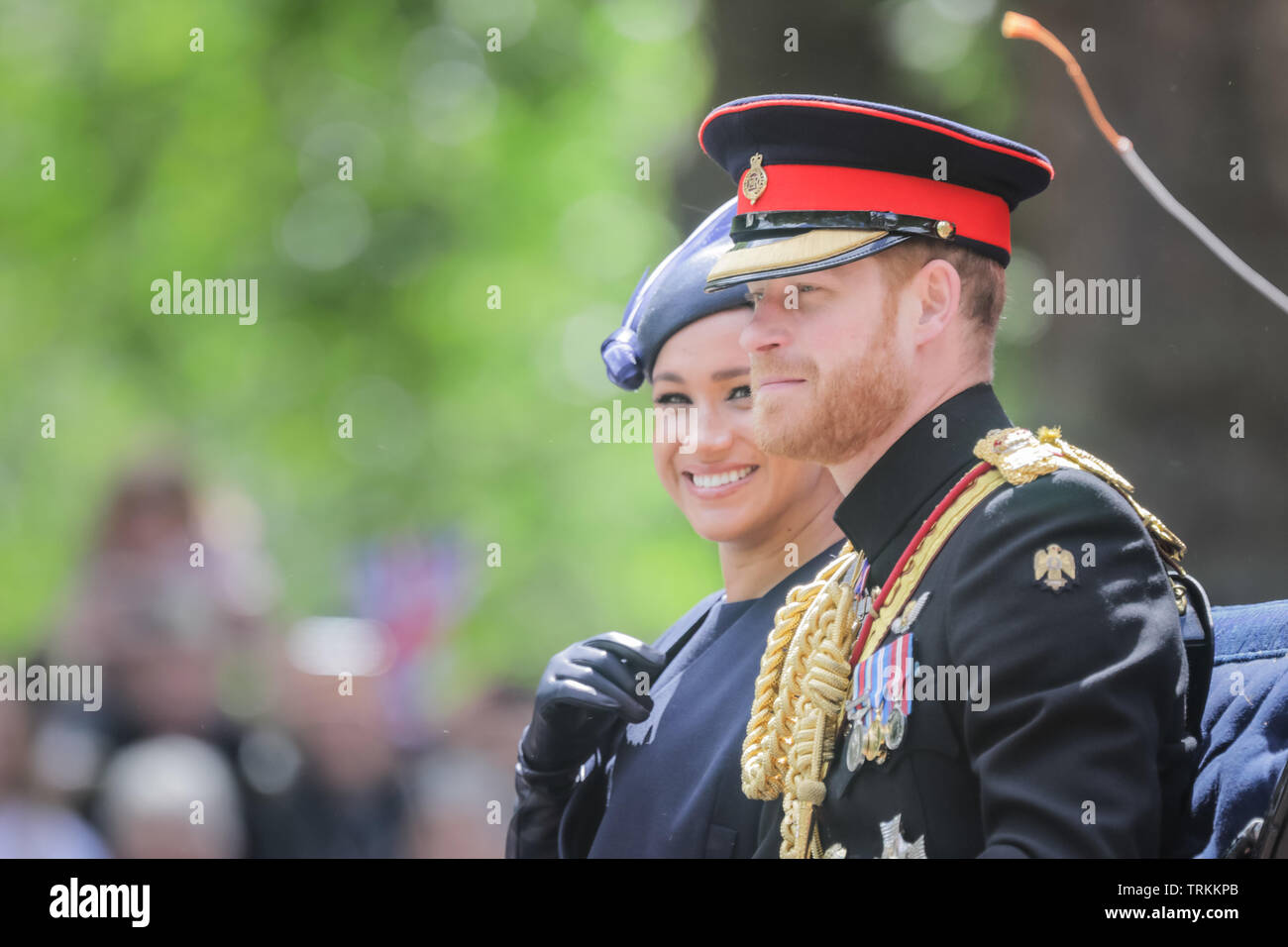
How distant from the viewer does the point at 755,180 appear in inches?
101

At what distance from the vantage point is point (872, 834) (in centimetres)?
221

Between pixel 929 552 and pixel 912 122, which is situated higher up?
pixel 912 122

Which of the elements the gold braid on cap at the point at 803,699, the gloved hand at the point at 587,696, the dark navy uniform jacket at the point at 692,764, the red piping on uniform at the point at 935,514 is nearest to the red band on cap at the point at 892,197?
the red piping on uniform at the point at 935,514

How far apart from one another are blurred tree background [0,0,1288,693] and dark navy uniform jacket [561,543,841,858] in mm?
302

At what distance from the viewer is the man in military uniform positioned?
2.01 m

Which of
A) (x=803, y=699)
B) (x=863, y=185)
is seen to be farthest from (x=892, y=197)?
(x=803, y=699)

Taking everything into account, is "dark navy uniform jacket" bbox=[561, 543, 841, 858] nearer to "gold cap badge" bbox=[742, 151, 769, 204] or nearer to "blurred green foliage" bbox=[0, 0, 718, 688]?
"blurred green foliage" bbox=[0, 0, 718, 688]

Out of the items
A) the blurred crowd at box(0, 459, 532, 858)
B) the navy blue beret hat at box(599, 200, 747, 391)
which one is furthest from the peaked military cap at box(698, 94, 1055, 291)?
the blurred crowd at box(0, 459, 532, 858)

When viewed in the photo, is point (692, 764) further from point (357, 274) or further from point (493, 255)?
point (357, 274)

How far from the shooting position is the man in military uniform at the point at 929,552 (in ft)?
6.60

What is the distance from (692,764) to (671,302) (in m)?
0.91

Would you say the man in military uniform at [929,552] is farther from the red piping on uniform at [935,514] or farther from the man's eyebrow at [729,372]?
the man's eyebrow at [729,372]

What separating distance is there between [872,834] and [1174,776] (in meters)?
0.46
